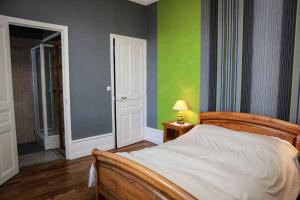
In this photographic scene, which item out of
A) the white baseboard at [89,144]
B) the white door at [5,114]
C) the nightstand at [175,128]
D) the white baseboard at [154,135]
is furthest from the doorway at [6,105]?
the white baseboard at [154,135]

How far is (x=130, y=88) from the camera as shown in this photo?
161 inches

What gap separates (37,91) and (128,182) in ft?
11.7

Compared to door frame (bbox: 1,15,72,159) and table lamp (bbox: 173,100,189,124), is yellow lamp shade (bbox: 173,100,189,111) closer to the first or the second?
table lamp (bbox: 173,100,189,124)

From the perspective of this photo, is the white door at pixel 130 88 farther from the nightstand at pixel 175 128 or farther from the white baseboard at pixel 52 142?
the white baseboard at pixel 52 142

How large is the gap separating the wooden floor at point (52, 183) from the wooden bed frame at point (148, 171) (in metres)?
0.67

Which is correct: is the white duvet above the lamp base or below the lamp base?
below

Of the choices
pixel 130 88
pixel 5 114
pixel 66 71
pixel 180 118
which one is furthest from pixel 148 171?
pixel 130 88

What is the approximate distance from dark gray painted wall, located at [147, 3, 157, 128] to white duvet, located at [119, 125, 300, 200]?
1.81 meters

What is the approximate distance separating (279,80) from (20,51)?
473 centimetres

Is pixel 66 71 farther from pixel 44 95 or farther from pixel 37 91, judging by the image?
pixel 37 91

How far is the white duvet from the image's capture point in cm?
147

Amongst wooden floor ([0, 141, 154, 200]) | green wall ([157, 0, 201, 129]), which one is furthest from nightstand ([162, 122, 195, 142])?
wooden floor ([0, 141, 154, 200])

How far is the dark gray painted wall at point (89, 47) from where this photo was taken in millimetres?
3174

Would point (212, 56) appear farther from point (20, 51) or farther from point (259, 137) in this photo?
point (20, 51)
